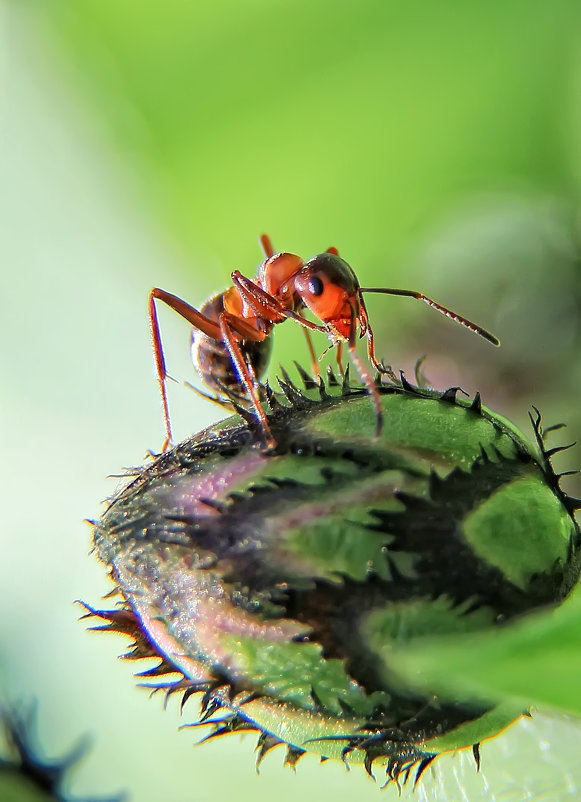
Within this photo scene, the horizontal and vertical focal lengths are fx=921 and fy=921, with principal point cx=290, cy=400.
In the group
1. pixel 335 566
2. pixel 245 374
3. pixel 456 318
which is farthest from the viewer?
pixel 456 318

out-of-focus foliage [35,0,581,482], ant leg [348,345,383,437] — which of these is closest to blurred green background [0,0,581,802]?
out-of-focus foliage [35,0,581,482]

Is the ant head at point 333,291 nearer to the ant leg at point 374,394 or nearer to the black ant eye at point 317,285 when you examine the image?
the black ant eye at point 317,285

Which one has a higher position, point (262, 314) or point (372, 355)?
point (262, 314)

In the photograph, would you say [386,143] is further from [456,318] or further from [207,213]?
[456,318]

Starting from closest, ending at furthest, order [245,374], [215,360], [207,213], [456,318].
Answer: [245,374] → [456,318] → [215,360] → [207,213]

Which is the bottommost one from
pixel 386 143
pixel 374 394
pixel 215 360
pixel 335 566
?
pixel 335 566

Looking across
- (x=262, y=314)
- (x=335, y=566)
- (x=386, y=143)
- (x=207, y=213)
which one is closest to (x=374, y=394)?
(x=335, y=566)
